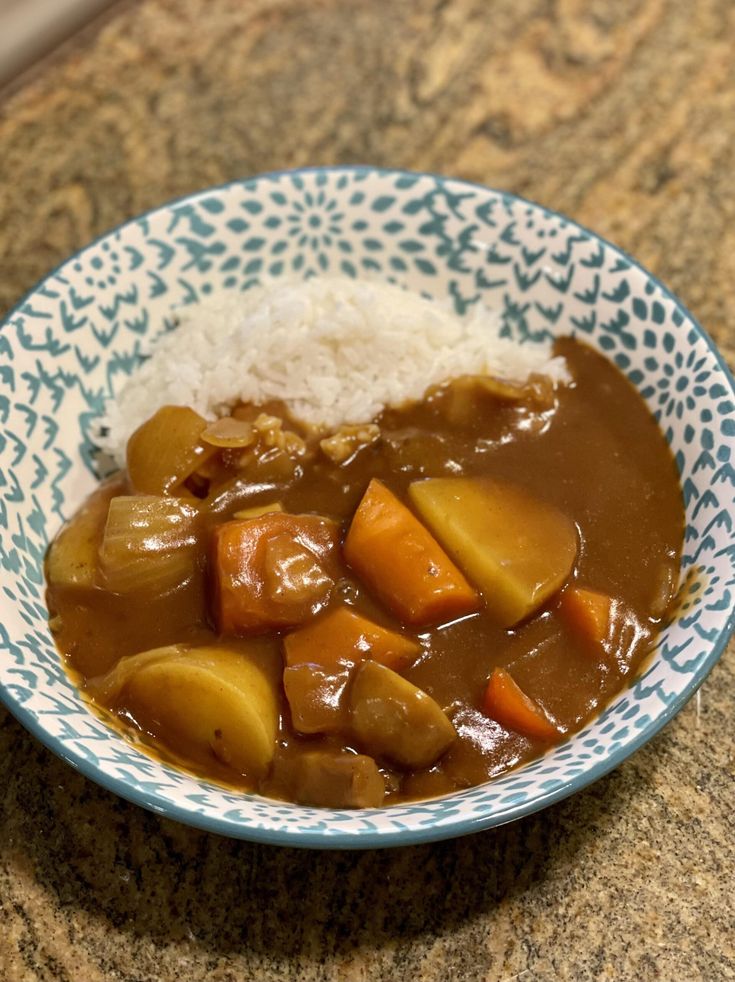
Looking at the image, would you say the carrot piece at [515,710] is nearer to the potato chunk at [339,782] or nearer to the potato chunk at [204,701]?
the potato chunk at [339,782]

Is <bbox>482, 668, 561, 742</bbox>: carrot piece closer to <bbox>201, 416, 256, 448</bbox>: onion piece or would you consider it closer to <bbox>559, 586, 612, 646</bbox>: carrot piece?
<bbox>559, 586, 612, 646</bbox>: carrot piece

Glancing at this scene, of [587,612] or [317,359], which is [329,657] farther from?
[317,359]

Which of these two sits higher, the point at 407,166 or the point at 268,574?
the point at 407,166

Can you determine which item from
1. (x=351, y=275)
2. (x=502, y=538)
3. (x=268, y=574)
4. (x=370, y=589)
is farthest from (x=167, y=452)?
(x=351, y=275)

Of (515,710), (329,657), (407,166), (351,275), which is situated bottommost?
(515,710)

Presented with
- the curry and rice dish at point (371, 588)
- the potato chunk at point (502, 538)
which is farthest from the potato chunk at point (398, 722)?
the potato chunk at point (502, 538)

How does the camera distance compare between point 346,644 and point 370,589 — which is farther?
point 370,589

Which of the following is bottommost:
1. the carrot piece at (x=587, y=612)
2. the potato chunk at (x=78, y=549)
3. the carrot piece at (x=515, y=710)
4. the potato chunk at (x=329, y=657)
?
the carrot piece at (x=515, y=710)

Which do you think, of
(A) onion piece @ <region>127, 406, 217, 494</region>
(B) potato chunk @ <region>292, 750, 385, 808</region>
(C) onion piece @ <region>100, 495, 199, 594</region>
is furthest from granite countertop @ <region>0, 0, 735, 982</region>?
(A) onion piece @ <region>127, 406, 217, 494</region>
